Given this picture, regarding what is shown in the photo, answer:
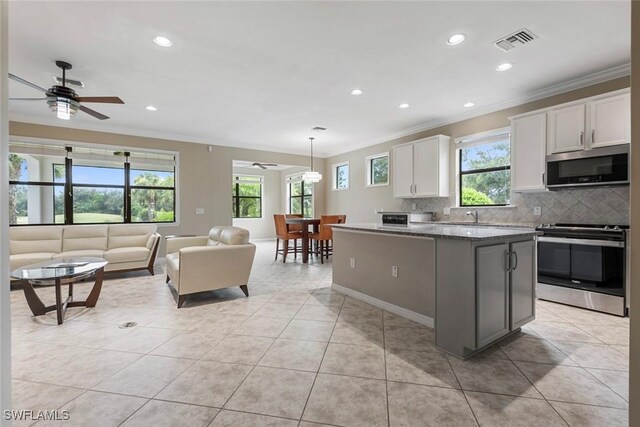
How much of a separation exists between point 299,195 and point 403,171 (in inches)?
197

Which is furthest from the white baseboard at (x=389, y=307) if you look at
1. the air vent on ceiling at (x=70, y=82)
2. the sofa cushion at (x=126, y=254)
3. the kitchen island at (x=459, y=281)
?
the air vent on ceiling at (x=70, y=82)

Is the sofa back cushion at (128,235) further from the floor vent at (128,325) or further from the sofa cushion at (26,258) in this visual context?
the floor vent at (128,325)

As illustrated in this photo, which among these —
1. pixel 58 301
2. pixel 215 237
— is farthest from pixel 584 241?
pixel 58 301

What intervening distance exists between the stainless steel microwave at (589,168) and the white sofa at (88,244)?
5903 mm

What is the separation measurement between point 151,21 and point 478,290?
3.49 meters

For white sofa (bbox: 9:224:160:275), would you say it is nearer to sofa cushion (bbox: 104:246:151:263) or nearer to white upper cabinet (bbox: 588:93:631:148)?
sofa cushion (bbox: 104:246:151:263)

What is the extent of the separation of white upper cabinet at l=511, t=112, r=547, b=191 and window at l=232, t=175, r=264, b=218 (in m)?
8.04

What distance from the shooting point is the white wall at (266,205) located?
33.4 feet

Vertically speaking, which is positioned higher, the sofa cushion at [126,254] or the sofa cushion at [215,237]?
the sofa cushion at [215,237]

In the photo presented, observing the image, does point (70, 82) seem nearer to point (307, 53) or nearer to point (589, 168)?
point (307, 53)

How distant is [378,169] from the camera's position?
6.91m

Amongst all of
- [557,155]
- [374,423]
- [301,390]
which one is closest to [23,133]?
[301,390]

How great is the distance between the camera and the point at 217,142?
675 cm

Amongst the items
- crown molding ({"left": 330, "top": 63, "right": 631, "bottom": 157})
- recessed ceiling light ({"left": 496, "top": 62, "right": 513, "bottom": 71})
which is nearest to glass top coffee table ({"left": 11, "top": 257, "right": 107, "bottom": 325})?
recessed ceiling light ({"left": 496, "top": 62, "right": 513, "bottom": 71})
